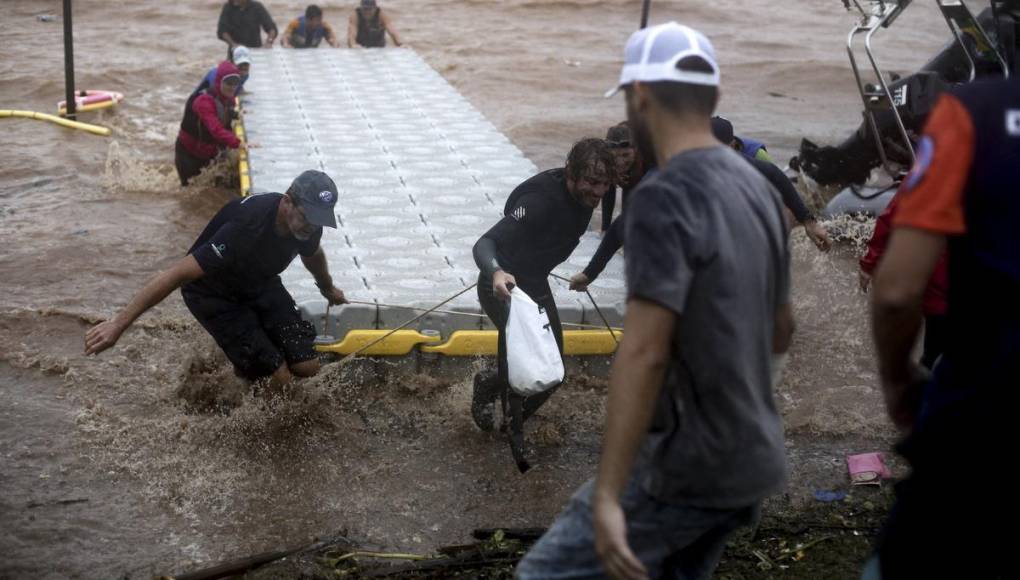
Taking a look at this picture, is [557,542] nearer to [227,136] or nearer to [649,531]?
[649,531]

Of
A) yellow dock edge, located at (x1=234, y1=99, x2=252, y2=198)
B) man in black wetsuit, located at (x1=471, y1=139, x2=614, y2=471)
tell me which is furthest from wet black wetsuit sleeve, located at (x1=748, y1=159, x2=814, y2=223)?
yellow dock edge, located at (x1=234, y1=99, x2=252, y2=198)

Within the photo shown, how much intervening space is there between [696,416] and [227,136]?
28.8 feet

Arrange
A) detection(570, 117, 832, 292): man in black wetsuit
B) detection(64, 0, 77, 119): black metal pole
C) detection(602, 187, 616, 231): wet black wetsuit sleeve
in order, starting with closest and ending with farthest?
detection(570, 117, 832, 292): man in black wetsuit → detection(602, 187, 616, 231): wet black wetsuit sleeve → detection(64, 0, 77, 119): black metal pole

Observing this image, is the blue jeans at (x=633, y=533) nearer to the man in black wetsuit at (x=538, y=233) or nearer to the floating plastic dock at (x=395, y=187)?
the man in black wetsuit at (x=538, y=233)

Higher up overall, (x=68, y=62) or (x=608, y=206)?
(x=608, y=206)

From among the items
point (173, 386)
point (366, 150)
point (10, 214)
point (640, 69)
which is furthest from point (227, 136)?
point (640, 69)

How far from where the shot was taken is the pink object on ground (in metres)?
5.51

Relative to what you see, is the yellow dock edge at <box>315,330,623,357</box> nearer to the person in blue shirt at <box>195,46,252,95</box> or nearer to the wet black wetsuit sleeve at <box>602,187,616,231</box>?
the wet black wetsuit sleeve at <box>602,187,616,231</box>

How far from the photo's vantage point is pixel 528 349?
5.05 metres

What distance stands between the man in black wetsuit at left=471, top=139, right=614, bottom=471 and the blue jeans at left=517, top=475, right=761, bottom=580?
2.76 m

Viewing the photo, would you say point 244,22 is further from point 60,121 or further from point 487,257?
point 487,257

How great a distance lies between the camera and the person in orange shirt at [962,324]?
7.11 ft

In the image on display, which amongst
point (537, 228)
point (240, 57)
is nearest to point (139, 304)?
point (537, 228)

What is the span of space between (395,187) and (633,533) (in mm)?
7082
